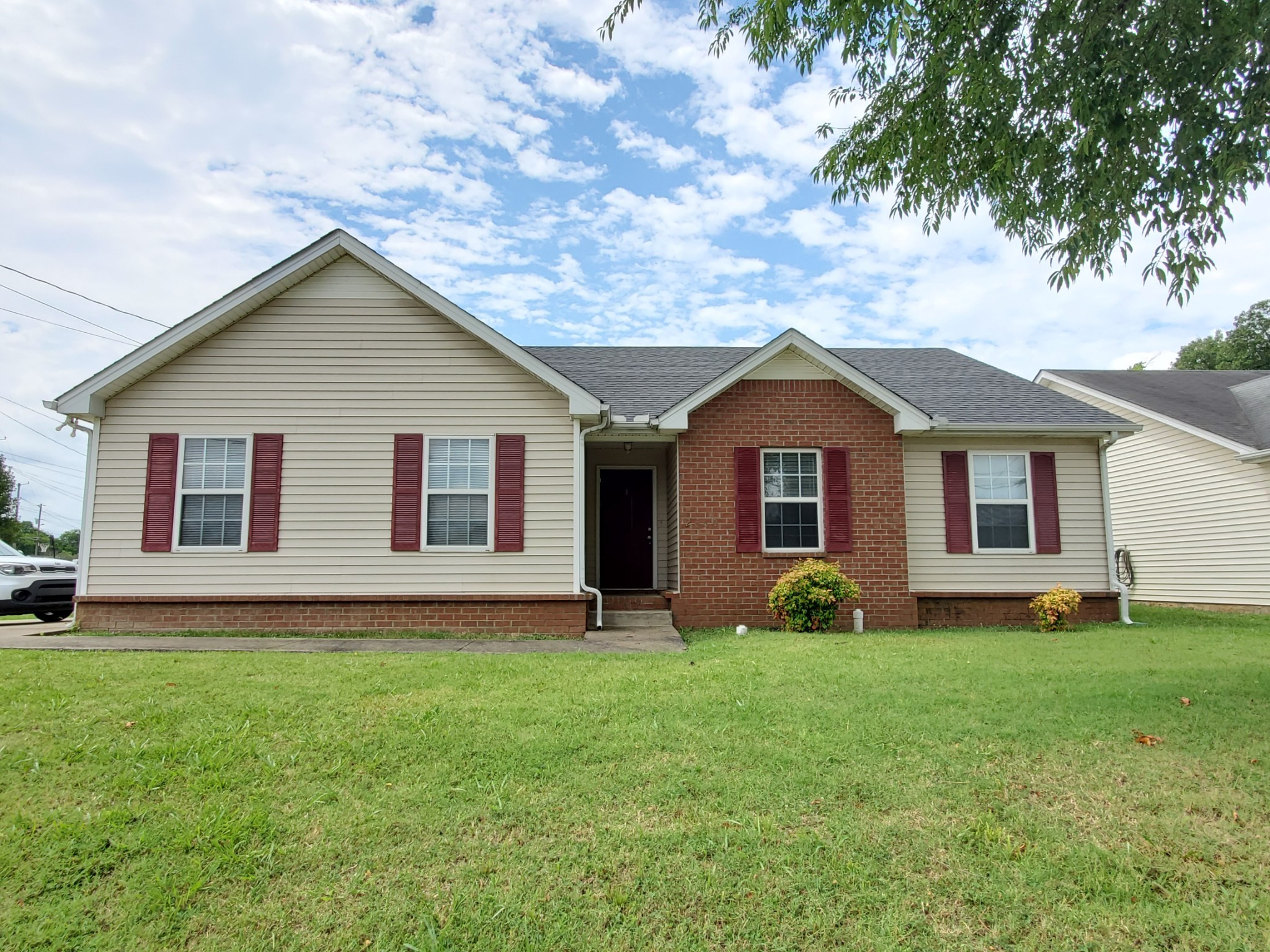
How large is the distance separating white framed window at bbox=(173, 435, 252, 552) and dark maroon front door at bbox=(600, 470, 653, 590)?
6.03 m

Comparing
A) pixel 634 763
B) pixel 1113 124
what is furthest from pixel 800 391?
pixel 634 763

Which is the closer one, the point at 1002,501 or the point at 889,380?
the point at 1002,501

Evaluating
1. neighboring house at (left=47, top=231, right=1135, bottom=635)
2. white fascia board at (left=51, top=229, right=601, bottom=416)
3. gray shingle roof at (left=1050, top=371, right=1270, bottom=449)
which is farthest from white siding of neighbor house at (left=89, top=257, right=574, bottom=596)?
gray shingle roof at (left=1050, top=371, right=1270, bottom=449)

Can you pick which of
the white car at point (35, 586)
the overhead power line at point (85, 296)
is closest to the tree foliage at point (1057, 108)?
the white car at point (35, 586)

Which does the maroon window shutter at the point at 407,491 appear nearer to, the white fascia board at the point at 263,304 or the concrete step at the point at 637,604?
the white fascia board at the point at 263,304

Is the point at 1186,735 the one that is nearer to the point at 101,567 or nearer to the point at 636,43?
the point at 636,43

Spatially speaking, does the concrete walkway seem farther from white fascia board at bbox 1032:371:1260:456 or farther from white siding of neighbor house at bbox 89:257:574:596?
white fascia board at bbox 1032:371:1260:456

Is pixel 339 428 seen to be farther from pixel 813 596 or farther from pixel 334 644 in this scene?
pixel 813 596

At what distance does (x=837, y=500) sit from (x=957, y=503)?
2.18 meters

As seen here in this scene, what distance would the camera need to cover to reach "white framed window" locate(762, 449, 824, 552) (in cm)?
1155

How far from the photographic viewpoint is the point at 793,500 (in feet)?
38.0

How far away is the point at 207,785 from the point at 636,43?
600 centimetres

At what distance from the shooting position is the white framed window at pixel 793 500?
455 inches

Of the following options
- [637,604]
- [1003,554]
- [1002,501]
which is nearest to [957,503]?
[1002,501]
